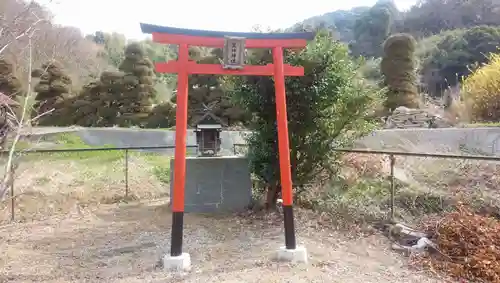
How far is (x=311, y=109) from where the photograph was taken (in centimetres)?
508

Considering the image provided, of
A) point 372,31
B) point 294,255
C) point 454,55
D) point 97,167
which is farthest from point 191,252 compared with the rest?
point 372,31

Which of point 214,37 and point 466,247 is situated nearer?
point 466,247

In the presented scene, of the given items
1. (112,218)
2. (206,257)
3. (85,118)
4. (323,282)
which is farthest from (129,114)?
(323,282)

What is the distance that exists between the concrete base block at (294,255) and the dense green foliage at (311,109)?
5.06 ft

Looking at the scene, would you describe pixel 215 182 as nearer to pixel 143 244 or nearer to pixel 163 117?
pixel 143 244

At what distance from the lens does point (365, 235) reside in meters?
4.62

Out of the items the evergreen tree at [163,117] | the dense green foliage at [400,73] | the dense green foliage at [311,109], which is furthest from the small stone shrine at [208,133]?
the dense green foliage at [400,73]

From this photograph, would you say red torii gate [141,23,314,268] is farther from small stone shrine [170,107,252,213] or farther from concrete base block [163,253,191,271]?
small stone shrine [170,107,252,213]

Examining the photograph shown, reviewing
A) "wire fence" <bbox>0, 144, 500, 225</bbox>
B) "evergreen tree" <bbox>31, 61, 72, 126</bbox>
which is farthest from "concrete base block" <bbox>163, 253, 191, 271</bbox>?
"evergreen tree" <bbox>31, 61, 72, 126</bbox>

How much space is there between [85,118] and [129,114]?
5.35ft

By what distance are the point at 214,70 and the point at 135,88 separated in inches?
419

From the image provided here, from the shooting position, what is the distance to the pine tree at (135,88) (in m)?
14.0

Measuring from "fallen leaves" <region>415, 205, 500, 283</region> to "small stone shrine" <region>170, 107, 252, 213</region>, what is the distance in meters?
2.55

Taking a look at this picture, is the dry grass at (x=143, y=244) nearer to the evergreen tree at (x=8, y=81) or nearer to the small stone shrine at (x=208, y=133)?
the small stone shrine at (x=208, y=133)
